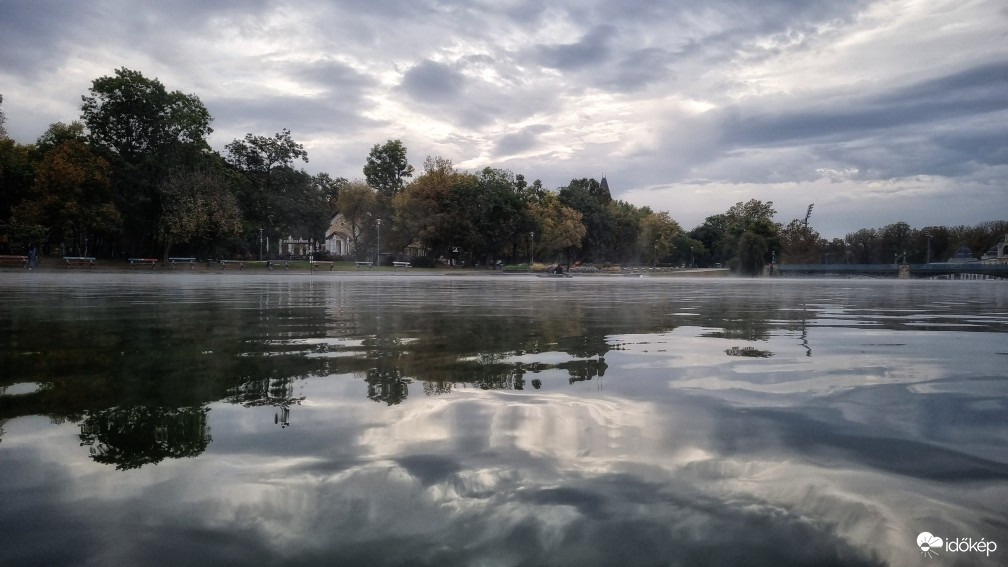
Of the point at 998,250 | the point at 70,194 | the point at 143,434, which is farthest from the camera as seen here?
the point at 998,250

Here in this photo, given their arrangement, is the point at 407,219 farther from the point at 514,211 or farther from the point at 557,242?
the point at 557,242

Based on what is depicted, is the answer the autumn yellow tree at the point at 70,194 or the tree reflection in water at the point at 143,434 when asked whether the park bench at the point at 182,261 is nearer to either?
the autumn yellow tree at the point at 70,194

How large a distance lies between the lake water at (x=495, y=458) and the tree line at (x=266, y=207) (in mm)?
55762

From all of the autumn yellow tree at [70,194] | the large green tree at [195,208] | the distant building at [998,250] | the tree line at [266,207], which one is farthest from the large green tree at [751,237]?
the autumn yellow tree at [70,194]

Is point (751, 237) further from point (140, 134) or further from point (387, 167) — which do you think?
point (140, 134)

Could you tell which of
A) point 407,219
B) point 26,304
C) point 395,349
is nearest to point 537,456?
point 395,349

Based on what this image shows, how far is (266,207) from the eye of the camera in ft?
231

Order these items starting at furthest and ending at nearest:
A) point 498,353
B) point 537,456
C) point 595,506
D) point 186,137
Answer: point 186,137 < point 498,353 < point 537,456 < point 595,506

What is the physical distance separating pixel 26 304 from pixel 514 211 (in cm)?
7099

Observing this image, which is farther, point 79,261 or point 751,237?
point 751,237

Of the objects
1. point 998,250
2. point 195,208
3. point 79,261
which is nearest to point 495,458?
point 79,261

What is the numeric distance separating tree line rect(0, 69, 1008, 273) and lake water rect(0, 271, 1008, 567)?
183 feet

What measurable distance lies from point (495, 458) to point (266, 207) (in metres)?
73.4

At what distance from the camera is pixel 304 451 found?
2.65 meters
